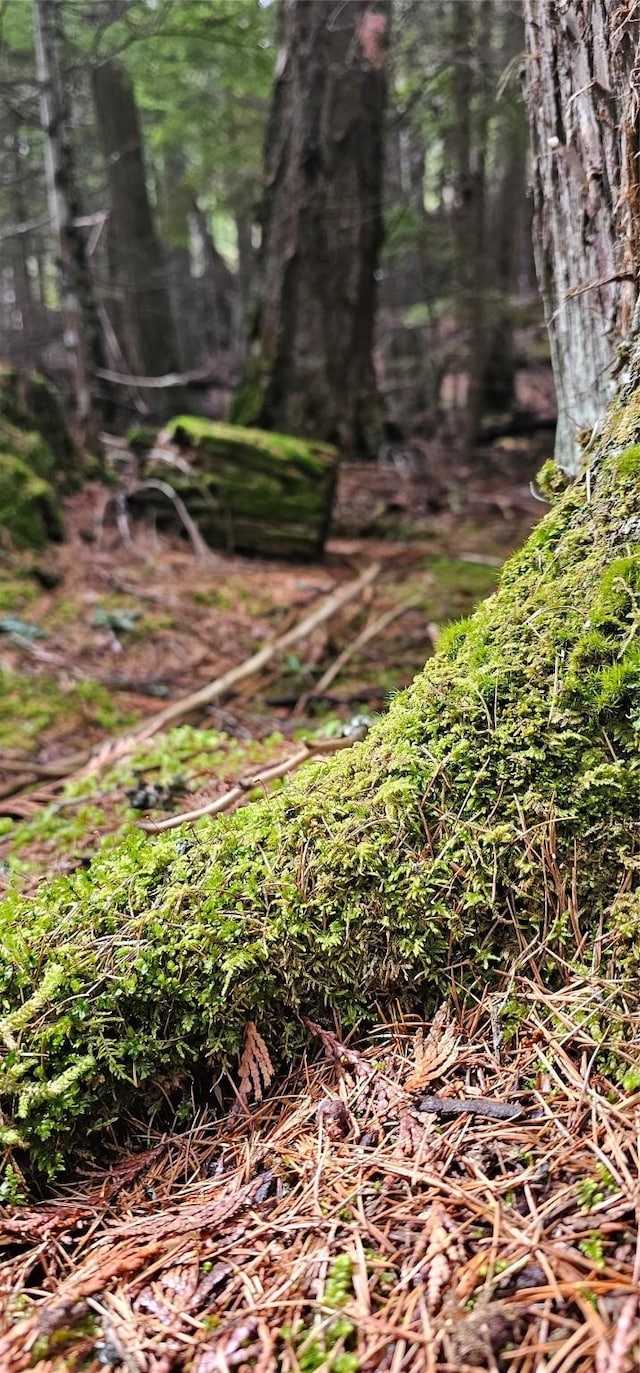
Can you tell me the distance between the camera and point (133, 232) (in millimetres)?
13000

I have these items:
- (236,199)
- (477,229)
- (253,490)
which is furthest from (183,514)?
(236,199)

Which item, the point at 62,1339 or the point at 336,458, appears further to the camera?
the point at 336,458

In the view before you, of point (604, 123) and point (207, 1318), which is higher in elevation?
point (604, 123)

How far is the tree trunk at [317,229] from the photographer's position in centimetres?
795

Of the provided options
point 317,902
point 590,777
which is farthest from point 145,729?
point 590,777

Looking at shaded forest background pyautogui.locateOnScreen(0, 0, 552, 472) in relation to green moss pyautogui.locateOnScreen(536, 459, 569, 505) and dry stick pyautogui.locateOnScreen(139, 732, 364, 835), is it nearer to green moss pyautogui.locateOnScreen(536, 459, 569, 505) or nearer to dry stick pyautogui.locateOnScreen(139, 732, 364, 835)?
green moss pyautogui.locateOnScreen(536, 459, 569, 505)

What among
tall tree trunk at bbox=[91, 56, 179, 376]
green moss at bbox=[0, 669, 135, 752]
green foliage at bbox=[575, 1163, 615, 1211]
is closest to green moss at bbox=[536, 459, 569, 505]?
green foliage at bbox=[575, 1163, 615, 1211]

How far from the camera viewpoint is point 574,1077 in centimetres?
154

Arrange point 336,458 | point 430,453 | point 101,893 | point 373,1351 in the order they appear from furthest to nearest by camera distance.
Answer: point 430,453 → point 336,458 → point 101,893 → point 373,1351

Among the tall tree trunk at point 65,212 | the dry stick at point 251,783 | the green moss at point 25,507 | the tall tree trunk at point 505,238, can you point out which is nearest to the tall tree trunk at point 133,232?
the tall tree trunk at point 65,212

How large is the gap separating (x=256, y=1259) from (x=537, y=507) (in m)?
8.58

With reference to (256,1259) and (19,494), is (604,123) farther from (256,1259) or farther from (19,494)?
(19,494)

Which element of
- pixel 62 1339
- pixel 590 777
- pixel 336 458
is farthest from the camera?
pixel 336 458

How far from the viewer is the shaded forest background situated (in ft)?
26.1
